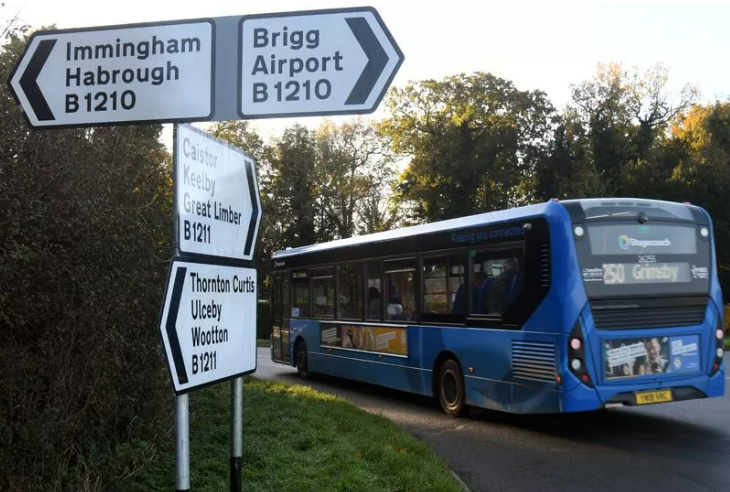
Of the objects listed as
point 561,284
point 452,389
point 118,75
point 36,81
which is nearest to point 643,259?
point 561,284

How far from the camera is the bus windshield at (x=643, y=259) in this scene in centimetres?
886

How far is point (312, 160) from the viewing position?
50.1m

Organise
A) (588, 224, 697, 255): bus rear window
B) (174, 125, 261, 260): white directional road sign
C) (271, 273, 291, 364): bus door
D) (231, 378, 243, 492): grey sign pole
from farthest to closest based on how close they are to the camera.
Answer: (271, 273, 291, 364): bus door, (588, 224, 697, 255): bus rear window, (231, 378, 243, 492): grey sign pole, (174, 125, 261, 260): white directional road sign

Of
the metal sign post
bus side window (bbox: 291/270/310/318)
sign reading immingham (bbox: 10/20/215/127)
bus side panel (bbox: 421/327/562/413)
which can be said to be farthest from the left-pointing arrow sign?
bus side window (bbox: 291/270/310/318)

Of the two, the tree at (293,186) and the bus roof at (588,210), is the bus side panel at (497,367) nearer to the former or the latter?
the bus roof at (588,210)

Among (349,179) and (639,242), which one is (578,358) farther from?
(349,179)

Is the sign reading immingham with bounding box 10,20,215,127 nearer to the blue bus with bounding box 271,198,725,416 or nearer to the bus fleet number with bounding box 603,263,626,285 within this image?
the blue bus with bounding box 271,198,725,416

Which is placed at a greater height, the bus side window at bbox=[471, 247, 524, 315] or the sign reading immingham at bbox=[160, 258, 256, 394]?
the bus side window at bbox=[471, 247, 524, 315]

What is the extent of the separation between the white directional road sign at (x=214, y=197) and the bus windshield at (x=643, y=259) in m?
5.84

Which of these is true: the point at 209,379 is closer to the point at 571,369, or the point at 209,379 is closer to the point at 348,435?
the point at 348,435

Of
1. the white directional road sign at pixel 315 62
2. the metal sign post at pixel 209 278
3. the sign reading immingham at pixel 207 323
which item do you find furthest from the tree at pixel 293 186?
the white directional road sign at pixel 315 62

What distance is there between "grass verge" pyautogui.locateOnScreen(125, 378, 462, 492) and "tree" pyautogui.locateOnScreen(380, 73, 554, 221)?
3731cm

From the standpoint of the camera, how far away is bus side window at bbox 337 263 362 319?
13625 millimetres

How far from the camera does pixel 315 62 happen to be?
3518 mm
